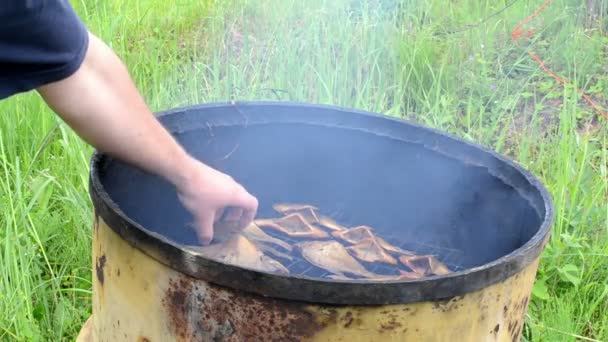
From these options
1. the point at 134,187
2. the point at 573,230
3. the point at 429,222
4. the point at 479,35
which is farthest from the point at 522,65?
the point at 134,187

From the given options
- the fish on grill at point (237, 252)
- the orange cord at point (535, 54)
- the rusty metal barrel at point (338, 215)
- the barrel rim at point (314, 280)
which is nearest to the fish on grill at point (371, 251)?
the rusty metal barrel at point (338, 215)

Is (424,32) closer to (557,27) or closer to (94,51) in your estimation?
(557,27)

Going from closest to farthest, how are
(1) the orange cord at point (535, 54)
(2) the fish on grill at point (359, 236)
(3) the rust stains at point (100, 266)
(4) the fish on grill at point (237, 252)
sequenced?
(3) the rust stains at point (100, 266) → (4) the fish on grill at point (237, 252) → (2) the fish on grill at point (359, 236) → (1) the orange cord at point (535, 54)

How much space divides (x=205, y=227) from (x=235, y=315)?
29 cm

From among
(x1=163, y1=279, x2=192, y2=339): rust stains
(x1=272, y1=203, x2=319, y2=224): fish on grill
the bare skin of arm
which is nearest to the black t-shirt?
the bare skin of arm

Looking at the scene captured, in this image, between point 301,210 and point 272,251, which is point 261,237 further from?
point 301,210

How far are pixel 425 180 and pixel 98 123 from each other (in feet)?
3.62

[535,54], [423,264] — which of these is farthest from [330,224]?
[535,54]

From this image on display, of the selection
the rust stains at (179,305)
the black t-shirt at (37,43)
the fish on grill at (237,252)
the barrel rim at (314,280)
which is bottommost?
the fish on grill at (237,252)

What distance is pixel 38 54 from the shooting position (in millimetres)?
1251

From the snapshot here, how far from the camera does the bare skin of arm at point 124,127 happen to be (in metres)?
1.36

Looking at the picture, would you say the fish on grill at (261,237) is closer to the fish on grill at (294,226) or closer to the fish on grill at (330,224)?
the fish on grill at (294,226)

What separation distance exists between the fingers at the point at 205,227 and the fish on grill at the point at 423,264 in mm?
726

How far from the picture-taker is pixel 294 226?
7.67ft
